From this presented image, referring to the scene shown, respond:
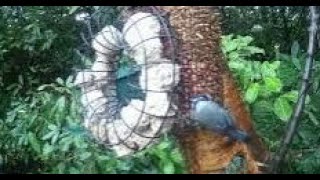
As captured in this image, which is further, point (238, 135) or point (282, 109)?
point (282, 109)

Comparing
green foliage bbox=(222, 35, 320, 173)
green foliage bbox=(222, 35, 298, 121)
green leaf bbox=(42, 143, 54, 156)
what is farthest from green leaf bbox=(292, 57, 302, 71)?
green leaf bbox=(42, 143, 54, 156)

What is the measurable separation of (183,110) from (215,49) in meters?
0.24

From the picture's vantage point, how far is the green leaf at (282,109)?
7.40ft

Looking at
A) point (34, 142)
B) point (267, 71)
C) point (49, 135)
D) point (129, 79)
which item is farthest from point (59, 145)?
point (267, 71)

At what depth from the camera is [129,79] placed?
7.08 feet

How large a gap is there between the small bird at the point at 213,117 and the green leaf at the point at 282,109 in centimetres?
30

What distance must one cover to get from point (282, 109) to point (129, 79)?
1.85ft

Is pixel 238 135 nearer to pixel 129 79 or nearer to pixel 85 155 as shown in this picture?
pixel 129 79

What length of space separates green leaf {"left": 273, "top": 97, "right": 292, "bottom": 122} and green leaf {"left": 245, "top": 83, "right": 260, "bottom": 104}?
0.26 feet

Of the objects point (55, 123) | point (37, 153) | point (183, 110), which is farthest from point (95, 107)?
point (37, 153)

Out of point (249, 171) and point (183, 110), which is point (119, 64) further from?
point (249, 171)
